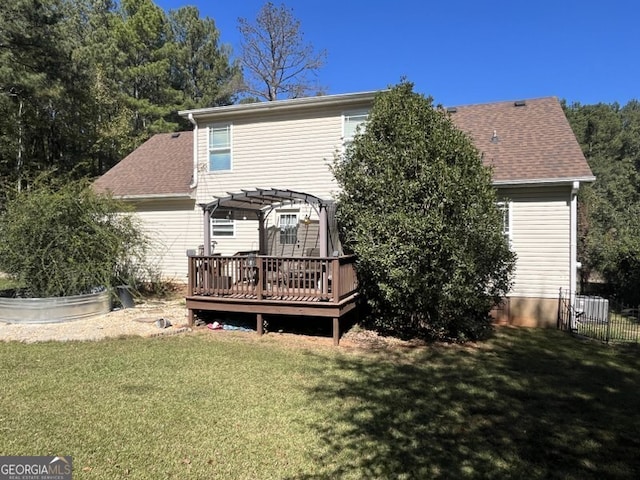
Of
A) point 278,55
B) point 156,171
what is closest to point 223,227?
point 156,171

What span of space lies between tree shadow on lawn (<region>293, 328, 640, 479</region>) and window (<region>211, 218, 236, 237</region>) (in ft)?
22.9

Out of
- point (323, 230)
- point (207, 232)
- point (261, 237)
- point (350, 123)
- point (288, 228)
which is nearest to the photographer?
point (323, 230)

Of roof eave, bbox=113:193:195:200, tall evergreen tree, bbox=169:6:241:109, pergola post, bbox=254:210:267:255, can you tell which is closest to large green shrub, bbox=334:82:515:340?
Result: pergola post, bbox=254:210:267:255

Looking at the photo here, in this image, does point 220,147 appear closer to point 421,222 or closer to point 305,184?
point 305,184

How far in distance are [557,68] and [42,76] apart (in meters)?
21.0

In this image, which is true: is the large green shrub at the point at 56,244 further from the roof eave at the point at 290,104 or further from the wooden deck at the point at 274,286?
the roof eave at the point at 290,104

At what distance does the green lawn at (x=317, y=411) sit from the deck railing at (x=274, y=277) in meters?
1.20

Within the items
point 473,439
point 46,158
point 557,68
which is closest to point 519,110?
point 557,68

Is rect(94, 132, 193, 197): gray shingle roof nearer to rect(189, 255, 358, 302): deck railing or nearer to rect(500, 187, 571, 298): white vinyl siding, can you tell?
rect(189, 255, 358, 302): deck railing

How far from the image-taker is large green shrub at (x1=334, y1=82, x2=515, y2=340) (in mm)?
6977

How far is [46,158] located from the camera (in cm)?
2267

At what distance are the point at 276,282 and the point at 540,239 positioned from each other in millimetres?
5988

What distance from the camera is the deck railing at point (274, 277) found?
749cm

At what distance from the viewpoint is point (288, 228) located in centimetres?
1148
